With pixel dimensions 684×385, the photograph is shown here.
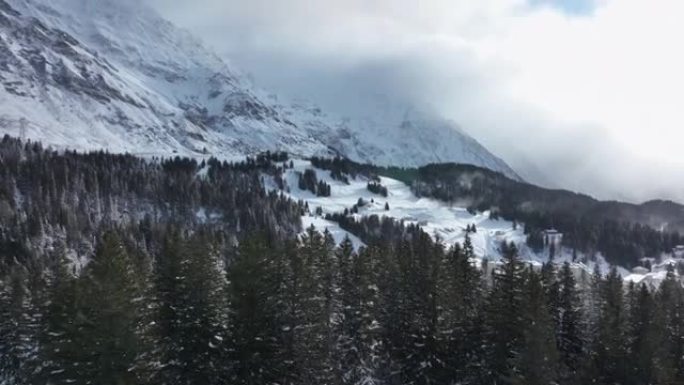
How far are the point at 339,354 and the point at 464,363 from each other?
10236mm

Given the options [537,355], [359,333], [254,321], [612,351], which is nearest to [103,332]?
[254,321]

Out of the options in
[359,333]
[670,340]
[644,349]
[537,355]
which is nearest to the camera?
[537,355]

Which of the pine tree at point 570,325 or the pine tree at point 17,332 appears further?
the pine tree at point 570,325

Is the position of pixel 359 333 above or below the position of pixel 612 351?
above

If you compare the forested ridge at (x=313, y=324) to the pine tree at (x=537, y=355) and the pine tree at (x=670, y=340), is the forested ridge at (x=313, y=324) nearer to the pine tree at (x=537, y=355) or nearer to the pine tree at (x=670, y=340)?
the pine tree at (x=537, y=355)

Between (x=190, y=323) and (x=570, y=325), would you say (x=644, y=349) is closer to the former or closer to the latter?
(x=570, y=325)

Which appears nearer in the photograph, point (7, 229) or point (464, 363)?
point (464, 363)

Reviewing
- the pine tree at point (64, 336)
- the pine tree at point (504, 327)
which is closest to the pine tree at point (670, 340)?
the pine tree at point (504, 327)

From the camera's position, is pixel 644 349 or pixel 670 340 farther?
pixel 670 340

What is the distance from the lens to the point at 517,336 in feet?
166

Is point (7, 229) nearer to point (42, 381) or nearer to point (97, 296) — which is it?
point (42, 381)

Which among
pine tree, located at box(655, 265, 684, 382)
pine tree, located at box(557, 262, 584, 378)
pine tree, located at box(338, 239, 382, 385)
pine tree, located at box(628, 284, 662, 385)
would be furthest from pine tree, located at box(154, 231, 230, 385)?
pine tree, located at box(628, 284, 662, 385)

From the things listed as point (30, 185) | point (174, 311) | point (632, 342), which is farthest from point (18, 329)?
point (30, 185)

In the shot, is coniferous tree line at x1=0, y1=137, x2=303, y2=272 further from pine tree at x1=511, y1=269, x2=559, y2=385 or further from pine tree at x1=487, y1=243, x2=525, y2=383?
pine tree at x1=511, y1=269, x2=559, y2=385
